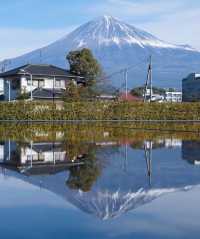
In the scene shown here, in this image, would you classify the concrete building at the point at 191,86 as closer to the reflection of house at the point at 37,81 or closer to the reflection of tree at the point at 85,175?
the reflection of house at the point at 37,81

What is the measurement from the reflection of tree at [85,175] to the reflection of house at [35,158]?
369mm

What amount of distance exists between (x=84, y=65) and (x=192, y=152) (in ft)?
125

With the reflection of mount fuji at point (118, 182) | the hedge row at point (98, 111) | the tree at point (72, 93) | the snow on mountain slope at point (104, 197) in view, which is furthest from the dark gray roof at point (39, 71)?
the snow on mountain slope at point (104, 197)

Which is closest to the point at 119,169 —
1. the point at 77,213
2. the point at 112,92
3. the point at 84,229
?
the point at 77,213

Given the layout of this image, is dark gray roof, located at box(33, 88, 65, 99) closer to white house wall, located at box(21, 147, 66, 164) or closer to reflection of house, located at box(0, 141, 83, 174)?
reflection of house, located at box(0, 141, 83, 174)

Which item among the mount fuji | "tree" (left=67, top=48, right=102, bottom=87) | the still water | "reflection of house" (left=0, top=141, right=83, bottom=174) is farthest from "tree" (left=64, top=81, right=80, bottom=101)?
the mount fuji

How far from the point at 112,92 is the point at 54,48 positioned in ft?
425

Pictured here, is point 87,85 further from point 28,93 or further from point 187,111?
point 187,111

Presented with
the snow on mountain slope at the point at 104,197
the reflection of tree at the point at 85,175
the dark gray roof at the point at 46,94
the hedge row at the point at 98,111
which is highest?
the dark gray roof at the point at 46,94

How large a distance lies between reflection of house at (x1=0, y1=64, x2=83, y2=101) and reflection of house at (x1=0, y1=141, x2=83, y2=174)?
3059cm

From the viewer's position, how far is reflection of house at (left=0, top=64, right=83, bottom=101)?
4853cm

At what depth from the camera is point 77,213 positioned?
23.2ft

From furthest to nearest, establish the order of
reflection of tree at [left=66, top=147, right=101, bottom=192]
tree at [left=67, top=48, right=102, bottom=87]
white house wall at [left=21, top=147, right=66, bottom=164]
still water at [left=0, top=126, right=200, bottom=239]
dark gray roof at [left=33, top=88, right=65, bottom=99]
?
1. tree at [left=67, top=48, right=102, bottom=87]
2. dark gray roof at [left=33, top=88, right=65, bottom=99]
3. white house wall at [left=21, top=147, right=66, bottom=164]
4. reflection of tree at [left=66, top=147, right=101, bottom=192]
5. still water at [left=0, top=126, right=200, bottom=239]

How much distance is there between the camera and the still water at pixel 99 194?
20.4ft
